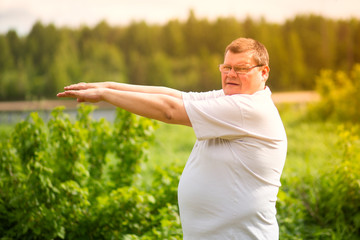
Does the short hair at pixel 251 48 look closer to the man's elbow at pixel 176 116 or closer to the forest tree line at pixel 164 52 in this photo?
the man's elbow at pixel 176 116

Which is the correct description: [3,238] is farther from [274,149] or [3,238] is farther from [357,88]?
[357,88]

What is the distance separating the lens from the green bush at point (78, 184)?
327 centimetres

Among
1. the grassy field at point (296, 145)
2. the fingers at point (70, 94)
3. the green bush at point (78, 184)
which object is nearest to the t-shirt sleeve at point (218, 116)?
the fingers at point (70, 94)

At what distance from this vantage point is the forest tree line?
16.1m

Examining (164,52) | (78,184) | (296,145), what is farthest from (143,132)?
(164,52)

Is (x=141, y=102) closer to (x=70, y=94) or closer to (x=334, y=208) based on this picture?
(x=70, y=94)

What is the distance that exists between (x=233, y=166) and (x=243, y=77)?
1.45ft

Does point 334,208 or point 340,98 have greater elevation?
point 340,98

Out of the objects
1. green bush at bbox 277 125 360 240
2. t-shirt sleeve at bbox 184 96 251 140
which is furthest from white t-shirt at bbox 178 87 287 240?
green bush at bbox 277 125 360 240

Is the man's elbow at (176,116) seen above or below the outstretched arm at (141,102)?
below

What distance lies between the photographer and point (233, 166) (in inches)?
77.7

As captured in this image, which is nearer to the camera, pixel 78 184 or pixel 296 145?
pixel 78 184

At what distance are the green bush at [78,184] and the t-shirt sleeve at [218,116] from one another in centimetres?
143

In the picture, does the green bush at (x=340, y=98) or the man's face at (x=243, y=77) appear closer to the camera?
the man's face at (x=243, y=77)
